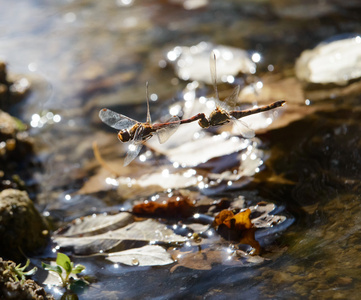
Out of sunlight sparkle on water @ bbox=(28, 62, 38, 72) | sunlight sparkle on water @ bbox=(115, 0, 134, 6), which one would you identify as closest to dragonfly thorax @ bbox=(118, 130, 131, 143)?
sunlight sparkle on water @ bbox=(28, 62, 38, 72)

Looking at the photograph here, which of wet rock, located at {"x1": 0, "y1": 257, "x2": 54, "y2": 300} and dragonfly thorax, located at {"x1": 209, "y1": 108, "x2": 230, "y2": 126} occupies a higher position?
dragonfly thorax, located at {"x1": 209, "y1": 108, "x2": 230, "y2": 126}

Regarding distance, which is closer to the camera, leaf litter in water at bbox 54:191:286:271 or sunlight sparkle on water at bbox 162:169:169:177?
leaf litter in water at bbox 54:191:286:271

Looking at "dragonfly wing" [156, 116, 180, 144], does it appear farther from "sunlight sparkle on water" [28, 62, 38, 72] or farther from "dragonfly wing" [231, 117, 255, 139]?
"sunlight sparkle on water" [28, 62, 38, 72]

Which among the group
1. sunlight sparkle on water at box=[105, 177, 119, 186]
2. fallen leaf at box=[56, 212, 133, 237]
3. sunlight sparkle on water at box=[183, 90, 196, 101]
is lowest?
sunlight sparkle on water at box=[105, 177, 119, 186]

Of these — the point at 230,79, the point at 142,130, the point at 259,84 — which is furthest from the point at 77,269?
the point at 230,79

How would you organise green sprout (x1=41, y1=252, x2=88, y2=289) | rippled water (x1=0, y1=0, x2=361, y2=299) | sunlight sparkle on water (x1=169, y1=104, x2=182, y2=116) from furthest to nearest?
sunlight sparkle on water (x1=169, y1=104, x2=182, y2=116) < green sprout (x1=41, y1=252, x2=88, y2=289) < rippled water (x1=0, y1=0, x2=361, y2=299)

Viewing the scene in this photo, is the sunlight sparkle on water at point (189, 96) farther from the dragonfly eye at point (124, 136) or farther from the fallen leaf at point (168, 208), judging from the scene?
the dragonfly eye at point (124, 136)

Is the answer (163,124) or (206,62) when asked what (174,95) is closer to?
(206,62)
